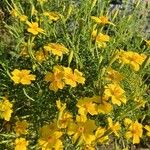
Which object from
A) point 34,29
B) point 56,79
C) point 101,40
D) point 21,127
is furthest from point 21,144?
point 101,40

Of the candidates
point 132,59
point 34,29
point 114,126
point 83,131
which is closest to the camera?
point 83,131

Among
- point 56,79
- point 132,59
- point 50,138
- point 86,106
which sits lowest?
point 50,138

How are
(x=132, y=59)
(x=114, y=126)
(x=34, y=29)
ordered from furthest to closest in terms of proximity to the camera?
(x=34, y=29) < (x=132, y=59) < (x=114, y=126)

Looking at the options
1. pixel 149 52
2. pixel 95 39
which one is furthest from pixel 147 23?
pixel 95 39

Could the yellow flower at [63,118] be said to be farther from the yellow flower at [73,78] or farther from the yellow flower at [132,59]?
the yellow flower at [132,59]

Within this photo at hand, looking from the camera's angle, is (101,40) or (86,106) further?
(101,40)

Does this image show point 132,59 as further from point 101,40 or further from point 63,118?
point 63,118

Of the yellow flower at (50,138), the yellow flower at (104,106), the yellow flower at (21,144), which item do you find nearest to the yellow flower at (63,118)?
the yellow flower at (50,138)

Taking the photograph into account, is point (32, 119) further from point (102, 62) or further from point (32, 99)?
point (102, 62)
